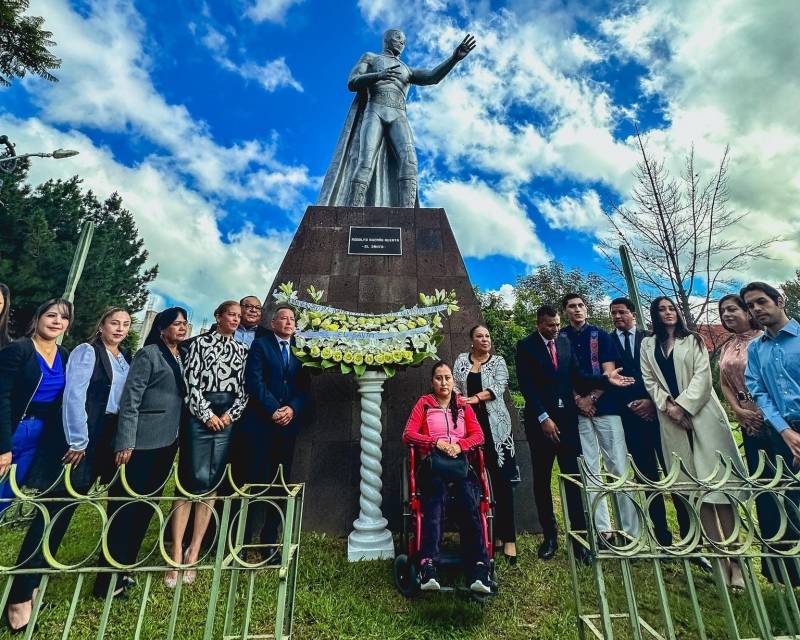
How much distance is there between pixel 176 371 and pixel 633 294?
8.33m

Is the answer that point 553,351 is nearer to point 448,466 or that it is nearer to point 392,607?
point 448,466

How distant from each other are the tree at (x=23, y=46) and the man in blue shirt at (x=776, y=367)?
13.5 m

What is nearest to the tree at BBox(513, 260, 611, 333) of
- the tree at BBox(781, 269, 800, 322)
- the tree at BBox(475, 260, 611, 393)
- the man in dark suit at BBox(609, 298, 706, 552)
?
the tree at BBox(475, 260, 611, 393)

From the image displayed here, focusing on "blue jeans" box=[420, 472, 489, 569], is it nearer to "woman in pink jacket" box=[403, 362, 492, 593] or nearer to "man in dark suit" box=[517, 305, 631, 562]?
"woman in pink jacket" box=[403, 362, 492, 593]

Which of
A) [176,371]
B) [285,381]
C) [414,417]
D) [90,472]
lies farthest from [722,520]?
[90,472]

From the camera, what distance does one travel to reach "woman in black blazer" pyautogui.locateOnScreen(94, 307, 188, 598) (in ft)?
9.60

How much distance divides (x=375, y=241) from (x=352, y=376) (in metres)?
2.06

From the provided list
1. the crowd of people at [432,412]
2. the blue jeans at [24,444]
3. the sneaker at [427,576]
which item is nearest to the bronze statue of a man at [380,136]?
the crowd of people at [432,412]

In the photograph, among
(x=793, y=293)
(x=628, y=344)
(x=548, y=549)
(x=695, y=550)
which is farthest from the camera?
(x=793, y=293)

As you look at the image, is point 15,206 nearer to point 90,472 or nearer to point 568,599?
point 90,472

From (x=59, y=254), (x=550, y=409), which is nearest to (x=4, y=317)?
(x=550, y=409)

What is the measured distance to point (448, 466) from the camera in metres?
3.02

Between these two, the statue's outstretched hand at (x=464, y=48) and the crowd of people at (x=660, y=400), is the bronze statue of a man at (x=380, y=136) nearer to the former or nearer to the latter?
the statue's outstretched hand at (x=464, y=48)

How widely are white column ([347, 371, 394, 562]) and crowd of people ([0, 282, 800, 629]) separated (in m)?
0.59
